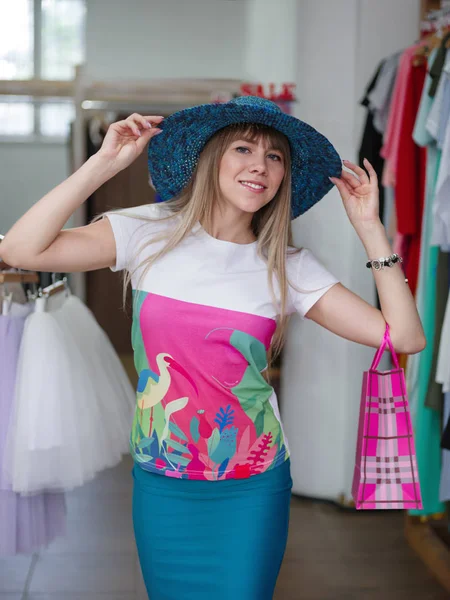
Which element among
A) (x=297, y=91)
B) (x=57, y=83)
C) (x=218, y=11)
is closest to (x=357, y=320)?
(x=297, y=91)

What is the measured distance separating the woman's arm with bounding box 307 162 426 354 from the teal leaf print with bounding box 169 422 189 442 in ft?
1.33

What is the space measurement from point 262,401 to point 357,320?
0.91ft

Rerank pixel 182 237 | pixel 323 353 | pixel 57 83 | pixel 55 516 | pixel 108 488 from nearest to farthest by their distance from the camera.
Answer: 1. pixel 182 237
2. pixel 55 516
3. pixel 323 353
4. pixel 108 488
5. pixel 57 83

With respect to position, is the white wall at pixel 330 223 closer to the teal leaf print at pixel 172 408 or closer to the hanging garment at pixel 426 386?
the hanging garment at pixel 426 386

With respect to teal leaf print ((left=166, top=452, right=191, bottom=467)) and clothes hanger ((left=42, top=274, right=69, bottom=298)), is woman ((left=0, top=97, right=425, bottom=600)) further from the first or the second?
clothes hanger ((left=42, top=274, right=69, bottom=298))

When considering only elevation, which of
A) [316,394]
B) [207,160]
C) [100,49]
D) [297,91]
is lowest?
[316,394]

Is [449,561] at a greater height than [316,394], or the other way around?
[316,394]

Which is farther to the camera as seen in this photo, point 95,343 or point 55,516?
point 95,343

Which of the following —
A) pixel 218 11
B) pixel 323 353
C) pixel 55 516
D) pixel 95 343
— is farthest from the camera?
pixel 218 11

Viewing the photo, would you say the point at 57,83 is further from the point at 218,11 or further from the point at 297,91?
the point at 297,91

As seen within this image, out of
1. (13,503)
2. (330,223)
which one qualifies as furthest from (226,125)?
(330,223)

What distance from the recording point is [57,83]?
491 cm

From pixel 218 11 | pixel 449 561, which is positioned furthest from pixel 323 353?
pixel 218 11

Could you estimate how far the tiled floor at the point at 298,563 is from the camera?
268 centimetres
